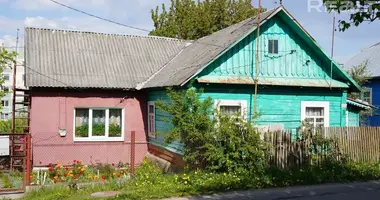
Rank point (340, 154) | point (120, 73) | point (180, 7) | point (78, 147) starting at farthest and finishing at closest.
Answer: point (180, 7)
point (120, 73)
point (78, 147)
point (340, 154)

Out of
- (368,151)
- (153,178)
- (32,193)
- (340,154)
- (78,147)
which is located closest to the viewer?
(32,193)

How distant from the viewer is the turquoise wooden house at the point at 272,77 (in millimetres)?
13742

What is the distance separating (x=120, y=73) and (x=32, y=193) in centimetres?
780

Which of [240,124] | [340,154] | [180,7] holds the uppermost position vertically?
[180,7]

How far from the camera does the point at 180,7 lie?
32750 mm

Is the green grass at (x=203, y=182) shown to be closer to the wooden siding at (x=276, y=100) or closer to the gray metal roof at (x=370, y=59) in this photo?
the wooden siding at (x=276, y=100)

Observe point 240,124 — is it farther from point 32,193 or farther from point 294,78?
point 32,193

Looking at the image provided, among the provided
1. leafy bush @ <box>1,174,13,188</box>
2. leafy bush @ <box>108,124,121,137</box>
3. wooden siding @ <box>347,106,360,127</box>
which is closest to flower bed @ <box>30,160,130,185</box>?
leafy bush @ <box>1,174,13,188</box>

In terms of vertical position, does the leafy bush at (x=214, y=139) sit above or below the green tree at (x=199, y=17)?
below

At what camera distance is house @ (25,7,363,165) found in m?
14.0

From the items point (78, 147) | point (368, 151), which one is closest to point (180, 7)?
point (78, 147)

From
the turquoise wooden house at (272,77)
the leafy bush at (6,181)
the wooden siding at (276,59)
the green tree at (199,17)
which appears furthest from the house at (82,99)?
the green tree at (199,17)

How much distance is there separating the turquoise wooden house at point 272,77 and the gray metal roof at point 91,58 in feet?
5.86

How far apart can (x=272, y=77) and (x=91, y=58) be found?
7.99m
